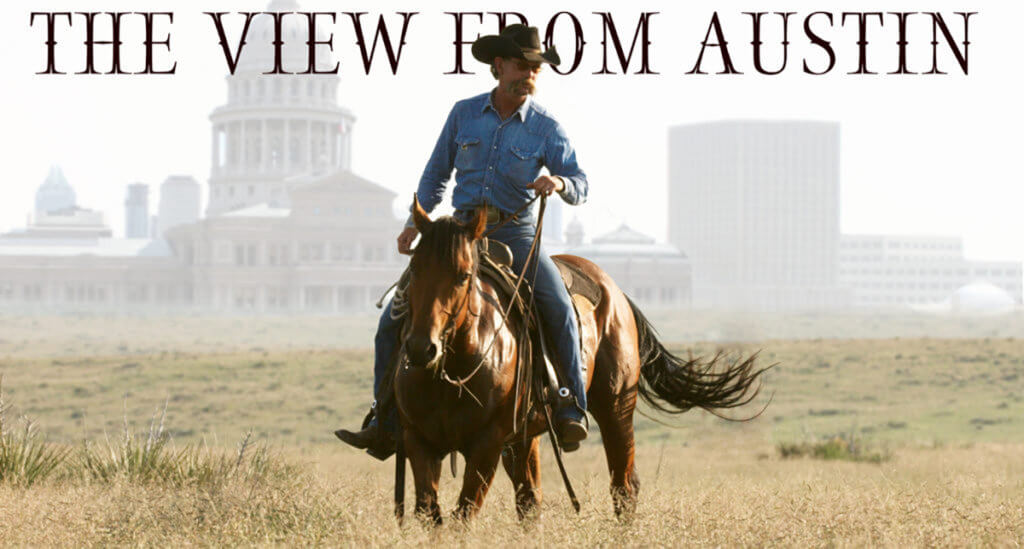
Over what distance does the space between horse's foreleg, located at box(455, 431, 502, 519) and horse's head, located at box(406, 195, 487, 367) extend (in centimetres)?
71

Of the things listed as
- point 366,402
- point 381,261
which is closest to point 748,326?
point 381,261

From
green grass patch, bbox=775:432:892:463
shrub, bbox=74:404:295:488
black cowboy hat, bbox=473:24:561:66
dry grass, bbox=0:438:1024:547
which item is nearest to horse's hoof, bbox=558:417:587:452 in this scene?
dry grass, bbox=0:438:1024:547

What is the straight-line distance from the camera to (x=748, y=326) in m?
85.4

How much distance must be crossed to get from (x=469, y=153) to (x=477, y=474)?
1879mm

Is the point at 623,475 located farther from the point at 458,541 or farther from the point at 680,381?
the point at 458,541

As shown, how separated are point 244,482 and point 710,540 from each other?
372 cm

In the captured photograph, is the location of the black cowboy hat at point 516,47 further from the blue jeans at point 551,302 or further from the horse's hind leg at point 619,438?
the horse's hind leg at point 619,438

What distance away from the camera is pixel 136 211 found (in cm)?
19675

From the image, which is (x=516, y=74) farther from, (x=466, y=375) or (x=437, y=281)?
(x=466, y=375)

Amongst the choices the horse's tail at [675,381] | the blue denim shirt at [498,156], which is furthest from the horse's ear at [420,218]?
the horse's tail at [675,381]

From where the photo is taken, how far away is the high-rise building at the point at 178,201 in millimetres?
162125

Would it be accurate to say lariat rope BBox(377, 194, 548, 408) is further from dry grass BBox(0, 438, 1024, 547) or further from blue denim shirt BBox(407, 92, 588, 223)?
dry grass BBox(0, 438, 1024, 547)

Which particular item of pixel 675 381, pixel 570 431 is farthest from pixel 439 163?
pixel 675 381

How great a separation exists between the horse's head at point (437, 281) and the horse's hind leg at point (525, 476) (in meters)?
1.59
